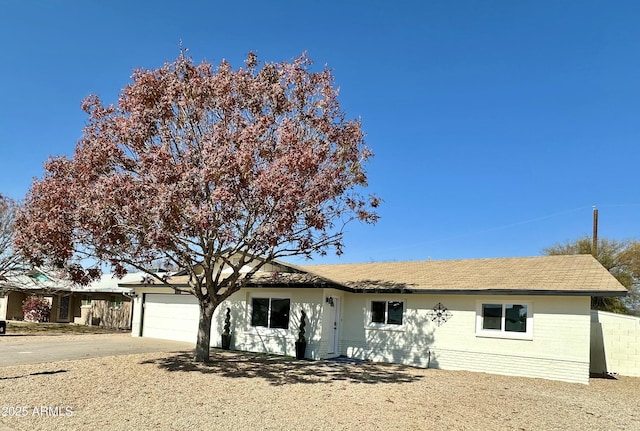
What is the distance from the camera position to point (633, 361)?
16.5 meters

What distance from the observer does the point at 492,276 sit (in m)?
17.1

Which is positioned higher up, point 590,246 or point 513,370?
point 590,246

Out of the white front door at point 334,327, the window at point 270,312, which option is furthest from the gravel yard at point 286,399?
the window at point 270,312

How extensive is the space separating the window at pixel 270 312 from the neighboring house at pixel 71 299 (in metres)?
11.6

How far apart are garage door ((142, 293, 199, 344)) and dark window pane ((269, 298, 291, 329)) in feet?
15.0

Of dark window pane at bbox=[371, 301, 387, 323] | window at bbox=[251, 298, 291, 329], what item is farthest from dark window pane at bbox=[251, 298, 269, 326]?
dark window pane at bbox=[371, 301, 387, 323]

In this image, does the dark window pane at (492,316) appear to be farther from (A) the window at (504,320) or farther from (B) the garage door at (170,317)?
(B) the garage door at (170,317)

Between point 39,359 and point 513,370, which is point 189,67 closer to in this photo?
point 39,359

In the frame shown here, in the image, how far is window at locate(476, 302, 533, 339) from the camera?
1545cm

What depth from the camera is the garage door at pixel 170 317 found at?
22219 mm


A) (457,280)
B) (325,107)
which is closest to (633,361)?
(457,280)

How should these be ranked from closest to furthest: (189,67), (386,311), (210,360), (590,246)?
(189,67)
(210,360)
(386,311)
(590,246)

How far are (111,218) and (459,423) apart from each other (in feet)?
29.0

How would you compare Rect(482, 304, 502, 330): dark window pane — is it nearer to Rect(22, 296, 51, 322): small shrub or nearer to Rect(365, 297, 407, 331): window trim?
Rect(365, 297, 407, 331): window trim
